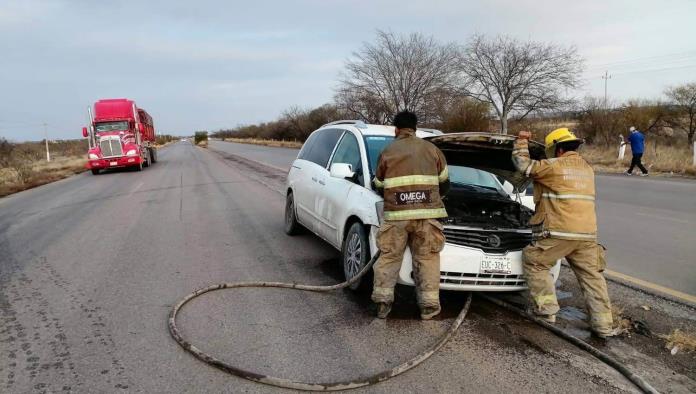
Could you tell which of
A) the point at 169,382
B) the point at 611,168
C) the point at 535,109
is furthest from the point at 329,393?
the point at 535,109

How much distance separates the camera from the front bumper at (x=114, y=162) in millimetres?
22719

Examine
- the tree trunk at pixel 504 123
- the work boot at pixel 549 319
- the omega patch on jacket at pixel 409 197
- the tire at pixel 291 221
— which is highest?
the tree trunk at pixel 504 123

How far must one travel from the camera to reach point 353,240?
488cm

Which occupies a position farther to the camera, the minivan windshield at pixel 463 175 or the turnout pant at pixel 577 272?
the minivan windshield at pixel 463 175

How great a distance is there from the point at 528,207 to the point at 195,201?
8697 millimetres

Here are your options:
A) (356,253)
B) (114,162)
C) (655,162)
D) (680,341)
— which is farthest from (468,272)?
(114,162)

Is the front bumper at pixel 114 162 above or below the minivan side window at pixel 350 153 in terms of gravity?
below

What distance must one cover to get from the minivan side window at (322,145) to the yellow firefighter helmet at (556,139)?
265 centimetres

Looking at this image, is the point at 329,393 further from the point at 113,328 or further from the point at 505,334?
the point at 113,328

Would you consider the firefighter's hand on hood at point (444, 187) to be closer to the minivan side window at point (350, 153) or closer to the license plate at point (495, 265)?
the license plate at point (495, 265)

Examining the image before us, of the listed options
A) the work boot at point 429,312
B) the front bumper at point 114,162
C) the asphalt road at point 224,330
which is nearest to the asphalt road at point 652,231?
the asphalt road at point 224,330

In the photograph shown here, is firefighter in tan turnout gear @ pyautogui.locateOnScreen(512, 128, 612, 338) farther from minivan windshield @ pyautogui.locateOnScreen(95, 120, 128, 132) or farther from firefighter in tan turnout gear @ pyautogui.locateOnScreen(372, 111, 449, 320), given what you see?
minivan windshield @ pyautogui.locateOnScreen(95, 120, 128, 132)

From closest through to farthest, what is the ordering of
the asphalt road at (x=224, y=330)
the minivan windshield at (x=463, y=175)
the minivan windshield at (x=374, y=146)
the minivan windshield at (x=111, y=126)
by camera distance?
the asphalt road at (x=224, y=330), the minivan windshield at (x=374, y=146), the minivan windshield at (x=463, y=175), the minivan windshield at (x=111, y=126)

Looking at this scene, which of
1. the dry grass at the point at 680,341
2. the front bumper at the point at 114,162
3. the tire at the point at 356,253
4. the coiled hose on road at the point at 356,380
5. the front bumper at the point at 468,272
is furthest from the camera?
the front bumper at the point at 114,162
